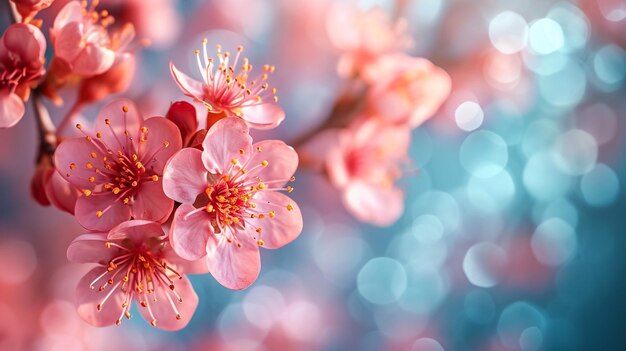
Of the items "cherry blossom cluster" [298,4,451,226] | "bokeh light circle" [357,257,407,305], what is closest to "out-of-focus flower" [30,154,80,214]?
"cherry blossom cluster" [298,4,451,226]

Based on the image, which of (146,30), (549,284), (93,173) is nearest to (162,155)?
(93,173)

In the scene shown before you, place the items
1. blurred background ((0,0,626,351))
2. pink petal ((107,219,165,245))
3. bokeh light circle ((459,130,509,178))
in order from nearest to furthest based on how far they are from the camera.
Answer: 1. pink petal ((107,219,165,245))
2. blurred background ((0,0,626,351))
3. bokeh light circle ((459,130,509,178))

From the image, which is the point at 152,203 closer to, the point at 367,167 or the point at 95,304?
the point at 95,304

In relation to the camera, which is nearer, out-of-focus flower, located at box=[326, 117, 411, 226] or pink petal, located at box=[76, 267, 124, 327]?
pink petal, located at box=[76, 267, 124, 327]

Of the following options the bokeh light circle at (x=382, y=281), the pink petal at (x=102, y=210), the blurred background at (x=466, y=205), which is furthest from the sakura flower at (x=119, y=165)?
the bokeh light circle at (x=382, y=281)

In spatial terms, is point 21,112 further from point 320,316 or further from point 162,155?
point 320,316

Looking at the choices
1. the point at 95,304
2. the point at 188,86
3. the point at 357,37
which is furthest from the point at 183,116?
the point at 357,37

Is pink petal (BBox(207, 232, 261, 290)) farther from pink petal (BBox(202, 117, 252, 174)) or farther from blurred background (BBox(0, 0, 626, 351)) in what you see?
blurred background (BBox(0, 0, 626, 351))
